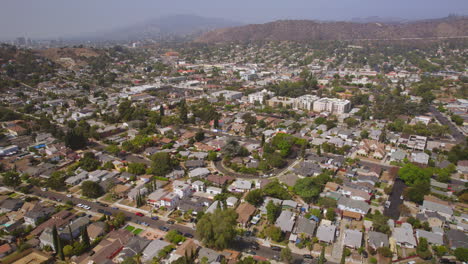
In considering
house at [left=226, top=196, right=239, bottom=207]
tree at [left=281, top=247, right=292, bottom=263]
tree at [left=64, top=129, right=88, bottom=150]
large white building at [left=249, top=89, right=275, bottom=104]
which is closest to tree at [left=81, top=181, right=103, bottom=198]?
tree at [left=64, top=129, right=88, bottom=150]

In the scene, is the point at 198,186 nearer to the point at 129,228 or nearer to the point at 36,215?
the point at 129,228

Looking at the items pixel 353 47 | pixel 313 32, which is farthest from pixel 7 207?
pixel 313 32

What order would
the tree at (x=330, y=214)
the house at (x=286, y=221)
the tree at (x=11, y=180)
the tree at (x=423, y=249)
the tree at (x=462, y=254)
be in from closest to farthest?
the tree at (x=462, y=254) → the tree at (x=423, y=249) → the house at (x=286, y=221) → the tree at (x=330, y=214) → the tree at (x=11, y=180)

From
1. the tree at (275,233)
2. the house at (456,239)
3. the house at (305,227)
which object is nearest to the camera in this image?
the house at (456,239)

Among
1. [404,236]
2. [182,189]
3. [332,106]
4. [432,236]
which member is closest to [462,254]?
[432,236]

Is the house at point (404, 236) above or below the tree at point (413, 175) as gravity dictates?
below

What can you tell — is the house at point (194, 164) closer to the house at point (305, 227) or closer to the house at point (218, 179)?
the house at point (218, 179)

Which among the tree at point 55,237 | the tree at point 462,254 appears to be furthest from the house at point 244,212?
the tree at point 462,254

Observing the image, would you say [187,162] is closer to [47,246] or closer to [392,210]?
[47,246]
